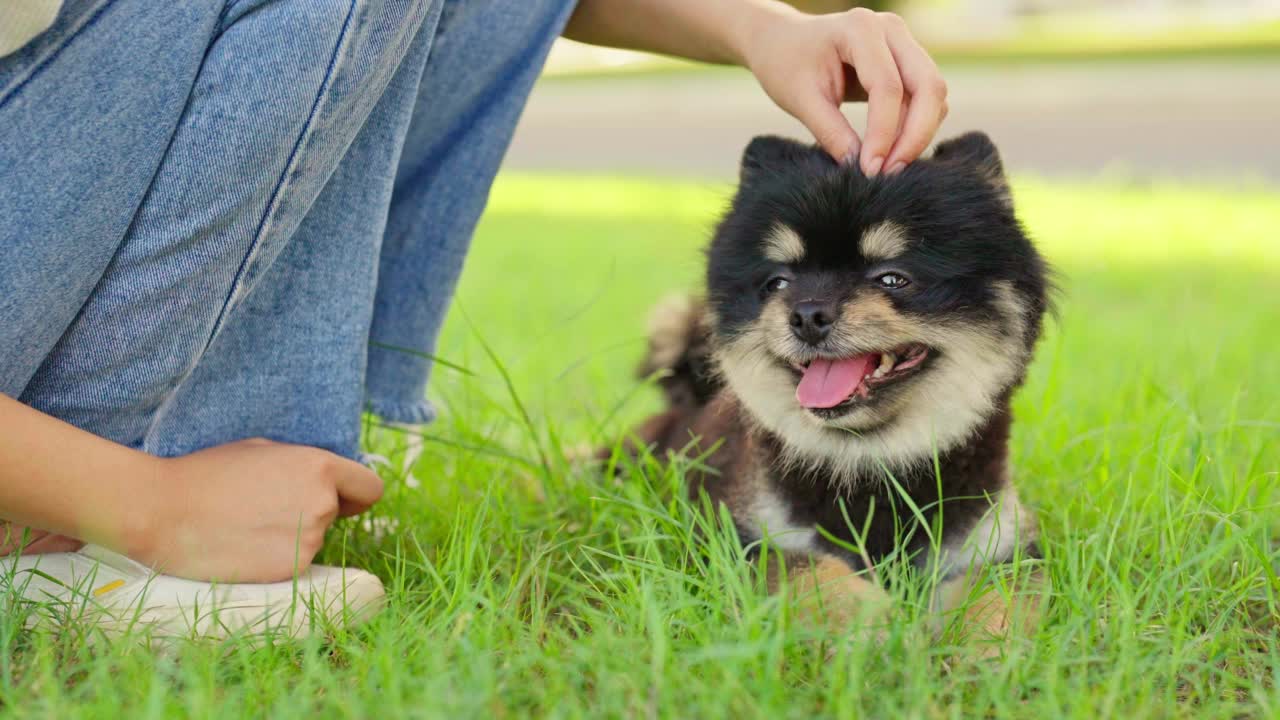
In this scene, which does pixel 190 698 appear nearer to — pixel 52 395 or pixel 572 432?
pixel 52 395

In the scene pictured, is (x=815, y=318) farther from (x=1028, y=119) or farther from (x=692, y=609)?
(x=1028, y=119)

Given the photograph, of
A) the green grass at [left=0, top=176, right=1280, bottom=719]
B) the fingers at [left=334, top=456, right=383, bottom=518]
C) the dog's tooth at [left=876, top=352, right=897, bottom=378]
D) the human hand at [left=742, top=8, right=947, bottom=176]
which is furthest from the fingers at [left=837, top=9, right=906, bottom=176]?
the fingers at [left=334, top=456, right=383, bottom=518]

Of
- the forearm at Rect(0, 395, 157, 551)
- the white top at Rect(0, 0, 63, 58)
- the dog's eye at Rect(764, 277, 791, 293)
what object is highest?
the white top at Rect(0, 0, 63, 58)

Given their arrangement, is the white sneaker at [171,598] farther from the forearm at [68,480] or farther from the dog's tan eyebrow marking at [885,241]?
the dog's tan eyebrow marking at [885,241]

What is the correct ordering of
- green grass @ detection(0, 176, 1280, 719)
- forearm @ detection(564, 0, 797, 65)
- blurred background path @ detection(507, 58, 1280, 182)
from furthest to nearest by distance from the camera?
blurred background path @ detection(507, 58, 1280, 182) < forearm @ detection(564, 0, 797, 65) < green grass @ detection(0, 176, 1280, 719)

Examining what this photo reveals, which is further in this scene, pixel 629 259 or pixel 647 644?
pixel 629 259

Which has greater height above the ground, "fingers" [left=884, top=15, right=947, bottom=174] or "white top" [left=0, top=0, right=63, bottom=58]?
"white top" [left=0, top=0, right=63, bottom=58]

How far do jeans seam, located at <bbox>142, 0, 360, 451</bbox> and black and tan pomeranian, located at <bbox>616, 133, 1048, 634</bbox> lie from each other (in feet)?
2.51

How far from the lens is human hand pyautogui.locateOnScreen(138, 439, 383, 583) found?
1743 millimetres

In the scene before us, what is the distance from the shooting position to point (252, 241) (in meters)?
1.78

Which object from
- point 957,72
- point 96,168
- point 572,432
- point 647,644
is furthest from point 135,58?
point 957,72

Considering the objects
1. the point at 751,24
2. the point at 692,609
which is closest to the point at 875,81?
the point at 751,24

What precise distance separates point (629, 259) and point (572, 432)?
3107mm

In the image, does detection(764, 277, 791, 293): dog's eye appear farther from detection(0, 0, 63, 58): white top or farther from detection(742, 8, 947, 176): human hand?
detection(0, 0, 63, 58): white top
